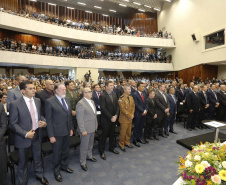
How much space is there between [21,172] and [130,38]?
674 inches

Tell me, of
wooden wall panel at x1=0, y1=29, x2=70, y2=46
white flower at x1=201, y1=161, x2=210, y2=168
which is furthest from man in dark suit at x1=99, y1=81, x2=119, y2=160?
wooden wall panel at x1=0, y1=29, x2=70, y2=46

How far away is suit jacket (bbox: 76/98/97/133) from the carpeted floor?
31.8 inches

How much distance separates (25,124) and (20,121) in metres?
0.08

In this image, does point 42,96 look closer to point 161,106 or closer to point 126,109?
point 126,109

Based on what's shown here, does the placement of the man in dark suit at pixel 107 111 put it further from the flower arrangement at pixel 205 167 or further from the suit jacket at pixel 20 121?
the flower arrangement at pixel 205 167

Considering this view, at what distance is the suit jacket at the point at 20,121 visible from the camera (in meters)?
2.30

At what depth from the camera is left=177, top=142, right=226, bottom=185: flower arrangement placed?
1196mm

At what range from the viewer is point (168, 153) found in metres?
3.84

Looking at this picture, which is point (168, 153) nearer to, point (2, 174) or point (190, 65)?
point (2, 174)

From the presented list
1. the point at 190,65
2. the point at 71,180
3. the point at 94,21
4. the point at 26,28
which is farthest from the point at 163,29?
the point at 71,180

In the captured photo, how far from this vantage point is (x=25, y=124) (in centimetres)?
241

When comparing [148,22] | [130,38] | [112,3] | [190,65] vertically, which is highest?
[112,3]

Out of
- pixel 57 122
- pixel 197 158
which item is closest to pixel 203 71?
pixel 57 122

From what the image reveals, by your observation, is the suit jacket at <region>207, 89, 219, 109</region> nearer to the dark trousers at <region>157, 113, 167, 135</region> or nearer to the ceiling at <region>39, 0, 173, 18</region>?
the dark trousers at <region>157, 113, 167, 135</region>
